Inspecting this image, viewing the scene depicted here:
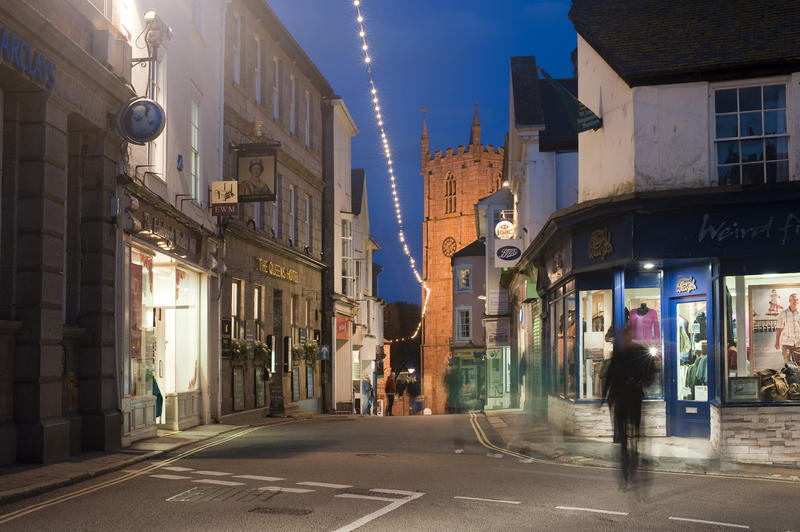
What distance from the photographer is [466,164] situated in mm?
95000

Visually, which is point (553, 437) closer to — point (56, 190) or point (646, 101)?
point (646, 101)

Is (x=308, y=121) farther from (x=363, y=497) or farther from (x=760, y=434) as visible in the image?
(x=363, y=497)

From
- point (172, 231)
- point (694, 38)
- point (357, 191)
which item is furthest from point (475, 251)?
point (694, 38)

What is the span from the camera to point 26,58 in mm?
12125

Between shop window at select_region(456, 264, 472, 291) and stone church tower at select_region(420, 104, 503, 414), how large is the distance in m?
24.4

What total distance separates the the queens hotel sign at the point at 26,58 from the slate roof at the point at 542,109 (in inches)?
708

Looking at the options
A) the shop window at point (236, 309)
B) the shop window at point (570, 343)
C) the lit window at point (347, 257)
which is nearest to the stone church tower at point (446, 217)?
the lit window at point (347, 257)

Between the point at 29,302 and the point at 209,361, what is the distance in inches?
392

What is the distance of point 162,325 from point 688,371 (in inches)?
426

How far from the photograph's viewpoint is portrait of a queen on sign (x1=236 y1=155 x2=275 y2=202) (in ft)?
78.6

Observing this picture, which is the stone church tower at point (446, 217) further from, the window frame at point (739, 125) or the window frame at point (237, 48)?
the window frame at point (739, 125)

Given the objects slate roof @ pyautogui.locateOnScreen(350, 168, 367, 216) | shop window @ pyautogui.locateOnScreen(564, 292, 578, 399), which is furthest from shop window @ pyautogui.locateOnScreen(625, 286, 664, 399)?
slate roof @ pyautogui.locateOnScreen(350, 168, 367, 216)

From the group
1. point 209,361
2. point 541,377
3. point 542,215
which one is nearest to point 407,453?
point 209,361

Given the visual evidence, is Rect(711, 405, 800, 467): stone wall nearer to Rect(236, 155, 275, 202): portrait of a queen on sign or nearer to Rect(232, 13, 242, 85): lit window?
Rect(236, 155, 275, 202): portrait of a queen on sign
